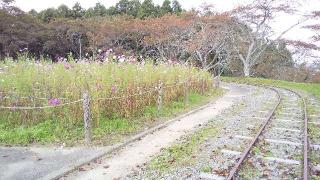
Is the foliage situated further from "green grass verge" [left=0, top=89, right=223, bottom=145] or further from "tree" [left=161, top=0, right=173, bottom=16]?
"tree" [left=161, top=0, right=173, bottom=16]

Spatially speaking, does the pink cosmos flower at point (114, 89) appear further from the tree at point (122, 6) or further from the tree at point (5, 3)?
the tree at point (122, 6)

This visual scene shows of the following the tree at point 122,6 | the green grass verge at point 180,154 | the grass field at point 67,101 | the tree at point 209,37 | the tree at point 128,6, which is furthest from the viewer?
the tree at point 122,6

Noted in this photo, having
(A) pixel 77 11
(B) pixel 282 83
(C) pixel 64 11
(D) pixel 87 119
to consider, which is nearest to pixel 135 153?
(D) pixel 87 119

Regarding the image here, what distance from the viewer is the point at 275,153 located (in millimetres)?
8367

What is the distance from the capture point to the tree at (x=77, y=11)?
2124 inches

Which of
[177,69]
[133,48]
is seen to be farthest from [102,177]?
[133,48]

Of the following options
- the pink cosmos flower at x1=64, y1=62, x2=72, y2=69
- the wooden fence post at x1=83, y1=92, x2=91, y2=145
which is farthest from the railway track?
the pink cosmos flower at x1=64, y1=62, x2=72, y2=69

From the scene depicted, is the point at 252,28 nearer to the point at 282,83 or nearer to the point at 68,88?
the point at 282,83

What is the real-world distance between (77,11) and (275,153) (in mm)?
49729

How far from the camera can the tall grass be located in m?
10.1

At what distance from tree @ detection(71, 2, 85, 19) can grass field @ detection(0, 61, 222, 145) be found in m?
43.5

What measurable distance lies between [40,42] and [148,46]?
10727 millimetres

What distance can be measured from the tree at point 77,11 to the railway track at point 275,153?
45500 millimetres

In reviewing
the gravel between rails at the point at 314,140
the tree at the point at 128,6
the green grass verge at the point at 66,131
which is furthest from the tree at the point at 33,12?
the green grass verge at the point at 66,131
